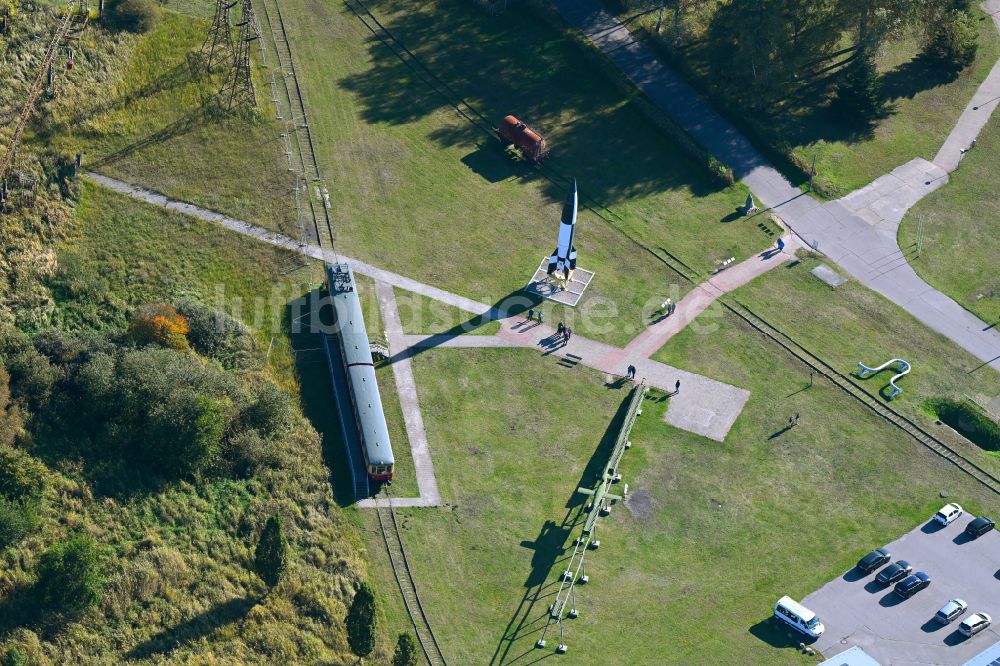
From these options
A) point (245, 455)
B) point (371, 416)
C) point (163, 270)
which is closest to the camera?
point (245, 455)

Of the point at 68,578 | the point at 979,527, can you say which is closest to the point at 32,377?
the point at 68,578

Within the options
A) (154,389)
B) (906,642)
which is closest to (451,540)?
(154,389)

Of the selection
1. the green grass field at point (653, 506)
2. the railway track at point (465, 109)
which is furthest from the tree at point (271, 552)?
the railway track at point (465, 109)

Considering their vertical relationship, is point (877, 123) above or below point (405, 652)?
above

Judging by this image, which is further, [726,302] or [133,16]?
[133,16]

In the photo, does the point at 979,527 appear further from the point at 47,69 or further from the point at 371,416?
the point at 47,69

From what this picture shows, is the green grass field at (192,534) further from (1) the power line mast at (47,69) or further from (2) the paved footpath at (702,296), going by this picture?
(2) the paved footpath at (702,296)

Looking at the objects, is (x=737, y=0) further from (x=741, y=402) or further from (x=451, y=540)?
(x=451, y=540)
